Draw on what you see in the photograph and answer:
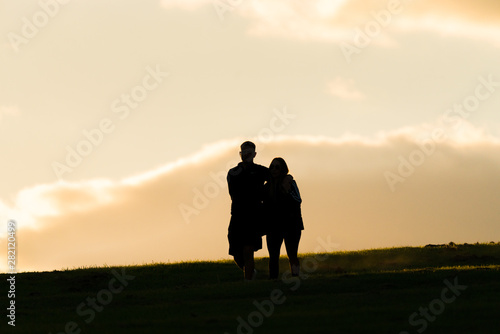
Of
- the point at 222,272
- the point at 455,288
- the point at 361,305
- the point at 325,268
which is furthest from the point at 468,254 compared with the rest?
the point at 361,305

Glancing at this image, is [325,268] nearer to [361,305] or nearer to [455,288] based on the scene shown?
[455,288]

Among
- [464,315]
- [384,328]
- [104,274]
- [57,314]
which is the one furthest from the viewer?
[104,274]

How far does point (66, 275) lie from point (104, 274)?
121 cm

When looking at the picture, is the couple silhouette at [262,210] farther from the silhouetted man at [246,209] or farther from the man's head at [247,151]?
the man's head at [247,151]

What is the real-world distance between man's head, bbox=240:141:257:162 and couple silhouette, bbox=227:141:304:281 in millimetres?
213

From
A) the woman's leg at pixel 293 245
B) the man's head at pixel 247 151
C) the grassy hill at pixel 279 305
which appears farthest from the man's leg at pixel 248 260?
the man's head at pixel 247 151

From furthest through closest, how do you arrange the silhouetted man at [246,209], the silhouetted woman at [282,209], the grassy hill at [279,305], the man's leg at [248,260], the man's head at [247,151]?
the man's leg at [248,260] → the silhouetted woman at [282,209] → the silhouetted man at [246,209] → the man's head at [247,151] → the grassy hill at [279,305]

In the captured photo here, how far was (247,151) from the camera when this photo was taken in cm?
1884

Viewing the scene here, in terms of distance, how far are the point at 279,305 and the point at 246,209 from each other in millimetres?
3926

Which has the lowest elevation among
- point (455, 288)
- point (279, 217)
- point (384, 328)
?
point (384, 328)

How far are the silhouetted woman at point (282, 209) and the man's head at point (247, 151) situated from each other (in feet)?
2.07

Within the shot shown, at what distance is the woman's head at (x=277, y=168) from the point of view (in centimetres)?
1928

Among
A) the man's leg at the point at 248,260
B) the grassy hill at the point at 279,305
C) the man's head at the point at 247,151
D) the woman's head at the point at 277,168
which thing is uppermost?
the man's head at the point at 247,151

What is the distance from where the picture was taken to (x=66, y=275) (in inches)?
973
